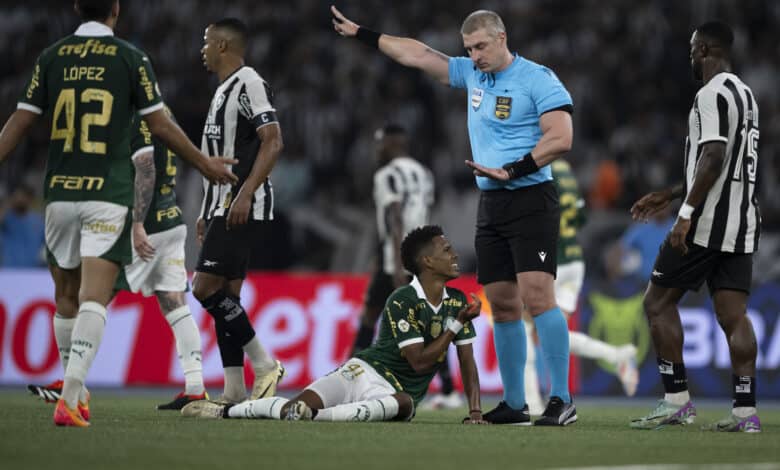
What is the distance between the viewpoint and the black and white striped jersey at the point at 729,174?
819 centimetres

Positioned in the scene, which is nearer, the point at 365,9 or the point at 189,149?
the point at 189,149

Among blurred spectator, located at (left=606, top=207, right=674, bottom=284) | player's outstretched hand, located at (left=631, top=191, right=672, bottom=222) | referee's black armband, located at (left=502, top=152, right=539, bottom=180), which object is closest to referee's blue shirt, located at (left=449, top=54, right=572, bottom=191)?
referee's black armband, located at (left=502, top=152, right=539, bottom=180)

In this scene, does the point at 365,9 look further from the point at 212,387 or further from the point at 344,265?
the point at 212,387

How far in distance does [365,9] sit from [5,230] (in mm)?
7631

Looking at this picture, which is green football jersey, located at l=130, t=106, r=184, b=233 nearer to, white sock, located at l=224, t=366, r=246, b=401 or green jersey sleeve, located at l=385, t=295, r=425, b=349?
white sock, located at l=224, t=366, r=246, b=401

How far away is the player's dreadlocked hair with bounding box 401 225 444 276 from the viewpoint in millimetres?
8859

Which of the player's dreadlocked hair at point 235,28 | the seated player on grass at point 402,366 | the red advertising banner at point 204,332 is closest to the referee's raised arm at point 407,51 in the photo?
the player's dreadlocked hair at point 235,28

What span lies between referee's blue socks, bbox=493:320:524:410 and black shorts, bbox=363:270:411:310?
4066 millimetres

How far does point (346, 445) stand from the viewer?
6629 mm

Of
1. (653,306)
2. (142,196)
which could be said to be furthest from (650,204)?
(142,196)

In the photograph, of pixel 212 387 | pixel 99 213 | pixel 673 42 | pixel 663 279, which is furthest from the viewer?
pixel 673 42

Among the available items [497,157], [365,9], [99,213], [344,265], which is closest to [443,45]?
[365,9]

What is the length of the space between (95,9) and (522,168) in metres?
2.73

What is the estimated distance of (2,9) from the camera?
71.2 ft
